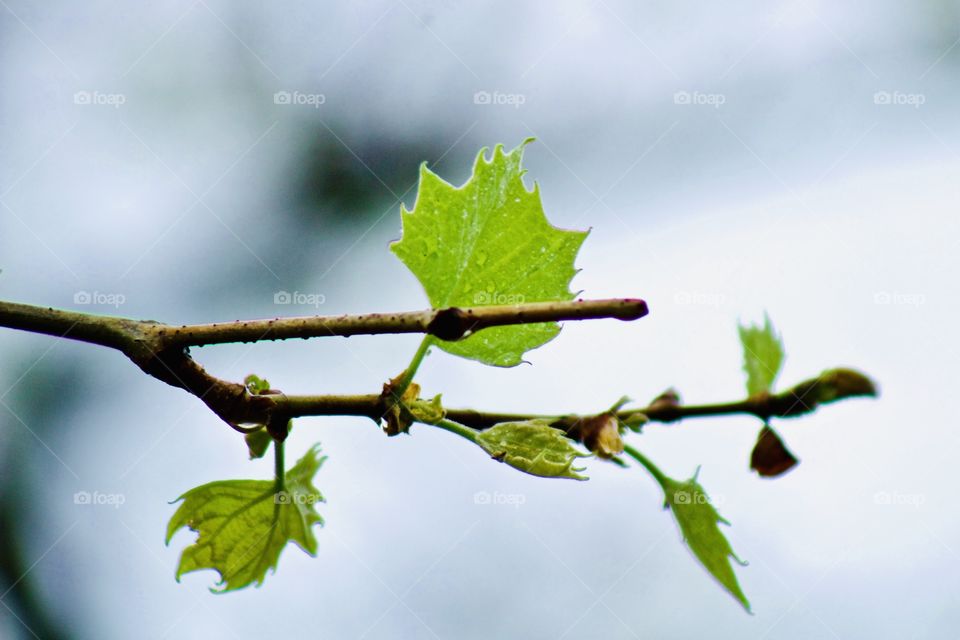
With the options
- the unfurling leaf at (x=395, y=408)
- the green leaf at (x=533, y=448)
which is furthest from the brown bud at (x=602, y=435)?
the unfurling leaf at (x=395, y=408)

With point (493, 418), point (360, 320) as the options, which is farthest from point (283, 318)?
point (493, 418)

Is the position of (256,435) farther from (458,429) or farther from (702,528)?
(702,528)

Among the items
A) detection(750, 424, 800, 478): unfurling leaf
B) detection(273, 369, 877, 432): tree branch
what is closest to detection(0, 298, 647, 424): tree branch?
detection(273, 369, 877, 432): tree branch

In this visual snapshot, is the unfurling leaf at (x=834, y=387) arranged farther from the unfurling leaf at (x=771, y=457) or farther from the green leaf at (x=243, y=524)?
the green leaf at (x=243, y=524)

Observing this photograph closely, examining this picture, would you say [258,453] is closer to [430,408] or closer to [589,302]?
[430,408]

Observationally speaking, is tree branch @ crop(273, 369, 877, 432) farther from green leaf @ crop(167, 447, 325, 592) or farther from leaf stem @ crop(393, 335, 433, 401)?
green leaf @ crop(167, 447, 325, 592)

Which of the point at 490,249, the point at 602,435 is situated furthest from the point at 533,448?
the point at 490,249
